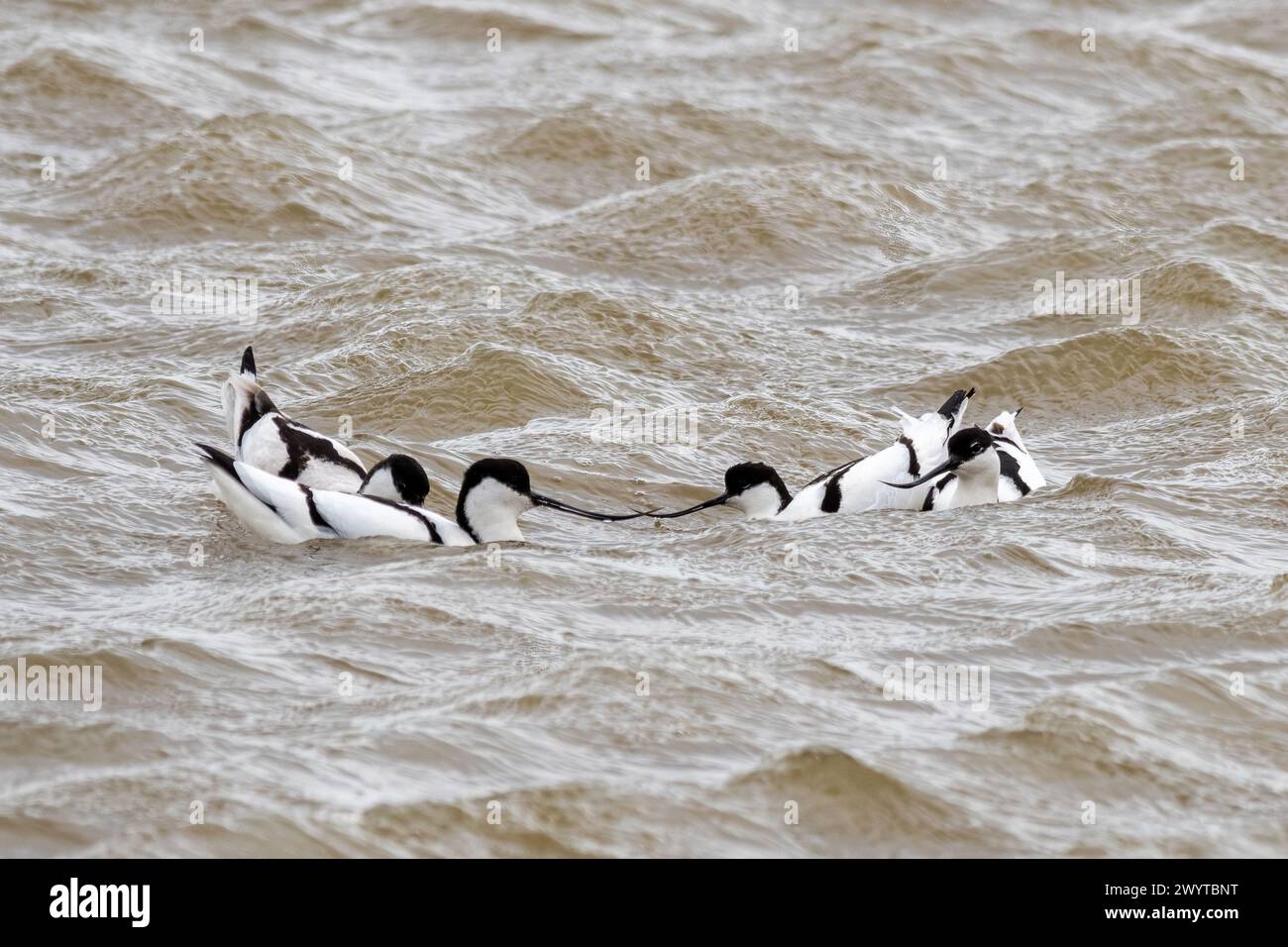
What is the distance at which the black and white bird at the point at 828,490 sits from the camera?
9.36m

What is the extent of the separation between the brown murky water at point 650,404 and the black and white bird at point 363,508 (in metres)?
0.15

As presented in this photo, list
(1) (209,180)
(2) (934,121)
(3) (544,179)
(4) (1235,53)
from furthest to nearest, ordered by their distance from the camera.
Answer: (4) (1235,53)
(2) (934,121)
(3) (544,179)
(1) (209,180)

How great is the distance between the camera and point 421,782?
20.1 ft

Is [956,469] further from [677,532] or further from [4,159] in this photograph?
[4,159]

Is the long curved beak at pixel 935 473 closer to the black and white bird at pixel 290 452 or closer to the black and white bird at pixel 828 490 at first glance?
the black and white bird at pixel 828 490

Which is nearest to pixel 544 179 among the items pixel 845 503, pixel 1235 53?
pixel 845 503

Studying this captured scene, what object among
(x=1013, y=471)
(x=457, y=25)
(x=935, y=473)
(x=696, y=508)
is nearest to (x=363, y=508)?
(x=696, y=508)

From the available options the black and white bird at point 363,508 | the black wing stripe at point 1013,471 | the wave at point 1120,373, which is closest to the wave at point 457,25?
the wave at point 1120,373

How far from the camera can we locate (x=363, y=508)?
8664 mm

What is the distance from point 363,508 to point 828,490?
7.41 feet

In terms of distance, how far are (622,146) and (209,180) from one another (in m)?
3.27

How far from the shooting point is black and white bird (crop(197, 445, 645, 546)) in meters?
8.70

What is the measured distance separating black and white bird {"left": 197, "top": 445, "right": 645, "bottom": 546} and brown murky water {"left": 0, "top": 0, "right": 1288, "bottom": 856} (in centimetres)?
15

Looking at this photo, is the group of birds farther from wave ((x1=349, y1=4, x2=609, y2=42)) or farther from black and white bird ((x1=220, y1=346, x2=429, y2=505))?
wave ((x1=349, y1=4, x2=609, y2=42))
